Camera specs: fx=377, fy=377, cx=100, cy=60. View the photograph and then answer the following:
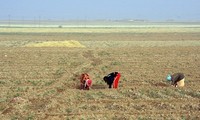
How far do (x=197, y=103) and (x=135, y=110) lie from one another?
2.48m

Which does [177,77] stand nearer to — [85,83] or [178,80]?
[178,80]

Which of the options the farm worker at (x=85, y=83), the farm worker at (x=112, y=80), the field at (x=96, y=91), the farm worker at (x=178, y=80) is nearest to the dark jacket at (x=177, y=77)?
the farm worker at (x=178, y=80)

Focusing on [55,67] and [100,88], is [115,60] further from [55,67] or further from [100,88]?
[100,88]

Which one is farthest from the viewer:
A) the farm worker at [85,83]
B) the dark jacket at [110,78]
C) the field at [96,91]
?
the dark jacket at [110,78]

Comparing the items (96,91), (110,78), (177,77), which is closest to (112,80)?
(110,78)

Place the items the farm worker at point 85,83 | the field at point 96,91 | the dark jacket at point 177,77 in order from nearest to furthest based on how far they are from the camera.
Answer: the field at point 96,91
the farm worker at point 85,83
the dark jacket at point 177,77

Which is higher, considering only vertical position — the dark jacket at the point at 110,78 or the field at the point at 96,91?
the dark jacket at the point at 110,78

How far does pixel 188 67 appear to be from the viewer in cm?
2362

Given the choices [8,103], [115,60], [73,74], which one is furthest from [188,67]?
[8,103]

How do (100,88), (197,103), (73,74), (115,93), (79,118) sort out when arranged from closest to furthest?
(79,118) < (197,103) < (115,93) < (100,88) < (73,74)

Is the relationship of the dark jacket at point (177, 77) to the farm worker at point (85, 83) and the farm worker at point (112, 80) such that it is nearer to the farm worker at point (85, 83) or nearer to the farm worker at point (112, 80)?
the farm worker at point (112, 80)

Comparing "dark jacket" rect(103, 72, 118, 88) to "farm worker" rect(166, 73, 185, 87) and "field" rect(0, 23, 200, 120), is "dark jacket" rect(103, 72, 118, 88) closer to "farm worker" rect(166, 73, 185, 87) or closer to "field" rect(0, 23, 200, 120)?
"field" rect(0, 23, 200, 120)

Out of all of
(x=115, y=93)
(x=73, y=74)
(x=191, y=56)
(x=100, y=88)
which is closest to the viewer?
(x=115, y=93)

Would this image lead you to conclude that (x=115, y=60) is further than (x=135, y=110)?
Yes
